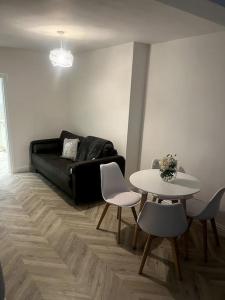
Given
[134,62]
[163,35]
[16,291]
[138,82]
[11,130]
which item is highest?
[163,35]

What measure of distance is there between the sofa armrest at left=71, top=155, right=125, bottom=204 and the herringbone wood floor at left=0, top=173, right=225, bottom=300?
0.81ft

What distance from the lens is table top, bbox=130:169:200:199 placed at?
2350 mm

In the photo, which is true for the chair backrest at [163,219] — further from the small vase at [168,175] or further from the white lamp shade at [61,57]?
the white lamp shade at [61,57]

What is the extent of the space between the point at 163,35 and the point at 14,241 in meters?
2.99

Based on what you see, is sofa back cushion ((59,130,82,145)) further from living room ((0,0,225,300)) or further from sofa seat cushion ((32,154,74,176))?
sofa seat cushion ((32,154,74,176))

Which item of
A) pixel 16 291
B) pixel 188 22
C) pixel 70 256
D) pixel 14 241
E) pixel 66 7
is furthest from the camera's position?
pixel 14 241

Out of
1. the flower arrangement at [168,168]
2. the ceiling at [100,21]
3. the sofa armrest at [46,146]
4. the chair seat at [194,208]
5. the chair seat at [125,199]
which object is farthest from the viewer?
the sofa armrest at [46,146]

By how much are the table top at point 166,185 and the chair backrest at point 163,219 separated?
26 cm

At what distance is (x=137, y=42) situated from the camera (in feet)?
11.1

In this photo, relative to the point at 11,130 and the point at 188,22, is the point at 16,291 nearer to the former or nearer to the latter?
the point at 188,22

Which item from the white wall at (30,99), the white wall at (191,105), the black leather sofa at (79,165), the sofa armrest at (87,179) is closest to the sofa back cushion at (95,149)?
the black leather sofa at (79,165)

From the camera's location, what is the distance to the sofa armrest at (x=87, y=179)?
11.2ft

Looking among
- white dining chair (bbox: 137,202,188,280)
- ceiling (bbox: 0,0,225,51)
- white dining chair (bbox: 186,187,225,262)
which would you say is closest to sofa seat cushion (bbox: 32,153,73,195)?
white dining chair (bbox: 137,202,188,280)

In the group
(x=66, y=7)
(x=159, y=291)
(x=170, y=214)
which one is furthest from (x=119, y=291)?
(x=66, y=7)
